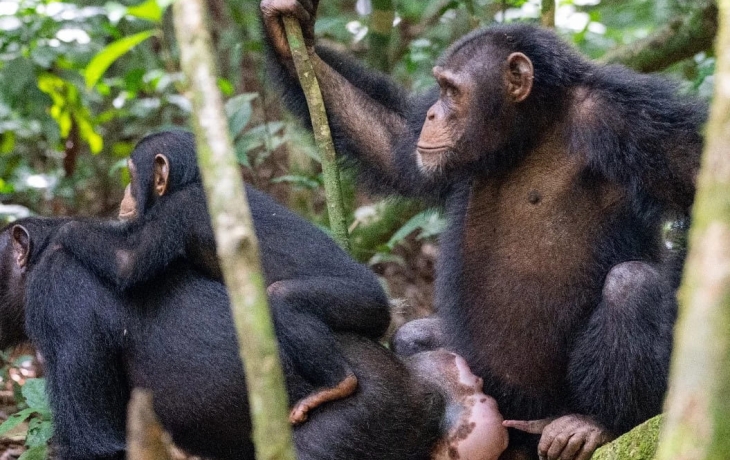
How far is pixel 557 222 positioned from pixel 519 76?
729 millimetres

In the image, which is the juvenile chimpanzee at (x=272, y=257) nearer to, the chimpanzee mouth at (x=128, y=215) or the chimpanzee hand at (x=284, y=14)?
the chimpanzee mouth at (x=128, y=215)

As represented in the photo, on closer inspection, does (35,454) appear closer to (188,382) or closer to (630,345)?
(188,382)

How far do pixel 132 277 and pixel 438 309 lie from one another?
165 centimetres

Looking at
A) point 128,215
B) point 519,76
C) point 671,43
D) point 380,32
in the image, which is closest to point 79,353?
point 128,215

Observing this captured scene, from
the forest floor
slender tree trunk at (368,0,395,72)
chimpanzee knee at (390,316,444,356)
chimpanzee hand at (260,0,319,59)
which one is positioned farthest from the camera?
slender tree trunk at (368,0,395,72)

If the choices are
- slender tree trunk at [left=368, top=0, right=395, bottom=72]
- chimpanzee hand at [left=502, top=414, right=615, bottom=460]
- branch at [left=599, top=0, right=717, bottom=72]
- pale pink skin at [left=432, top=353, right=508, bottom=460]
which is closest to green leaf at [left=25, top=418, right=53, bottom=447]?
pale pink skin at [left=432, top=353, right=508, bottom=460]

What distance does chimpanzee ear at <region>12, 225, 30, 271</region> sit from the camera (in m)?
4.74

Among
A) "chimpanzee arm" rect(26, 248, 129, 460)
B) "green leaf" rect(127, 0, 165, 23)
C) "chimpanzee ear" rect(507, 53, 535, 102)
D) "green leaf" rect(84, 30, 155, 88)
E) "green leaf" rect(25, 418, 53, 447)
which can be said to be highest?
"green leaf" rect(127, 0, 165, 23)

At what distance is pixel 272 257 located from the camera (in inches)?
177

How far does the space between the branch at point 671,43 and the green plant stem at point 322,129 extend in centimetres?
325

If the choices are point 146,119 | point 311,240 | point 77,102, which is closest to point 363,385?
point 311,240

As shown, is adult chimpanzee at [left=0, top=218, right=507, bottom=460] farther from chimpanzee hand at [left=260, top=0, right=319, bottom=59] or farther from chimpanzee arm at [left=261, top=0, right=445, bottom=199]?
chimpanzee hand at [left=260, top=0, right=319, bottom=59]

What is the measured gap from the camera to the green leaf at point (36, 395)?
16.3 feet

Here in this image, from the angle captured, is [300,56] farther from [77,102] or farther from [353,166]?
[77,102]
